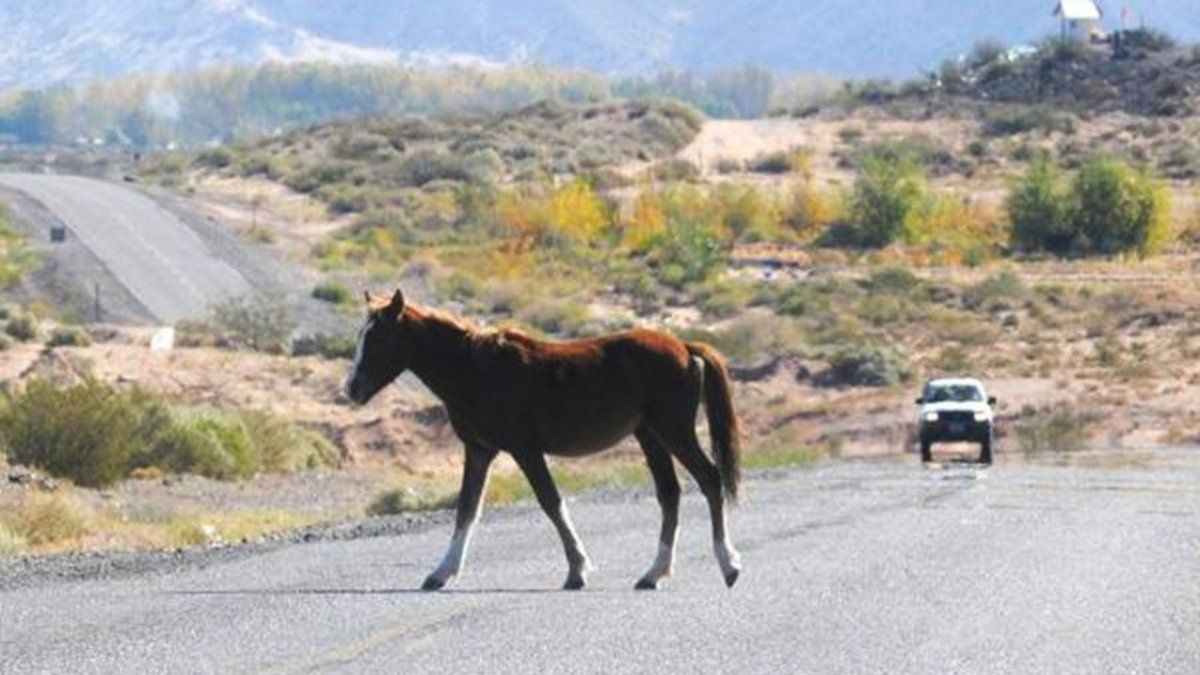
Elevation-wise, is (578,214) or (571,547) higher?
(571,547)

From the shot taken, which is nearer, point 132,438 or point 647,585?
point 647,585

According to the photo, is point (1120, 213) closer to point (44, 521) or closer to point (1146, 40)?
point (1146, 40)

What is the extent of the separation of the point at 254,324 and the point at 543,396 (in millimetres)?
48094

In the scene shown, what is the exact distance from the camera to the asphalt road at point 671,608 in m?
16.1

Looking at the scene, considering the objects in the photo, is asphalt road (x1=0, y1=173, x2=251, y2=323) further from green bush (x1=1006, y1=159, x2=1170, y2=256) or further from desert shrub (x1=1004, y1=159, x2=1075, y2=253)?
green bush (x1=1006, y1=159, x2=1170, y2=256)

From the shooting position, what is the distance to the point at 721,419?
66.5 ft

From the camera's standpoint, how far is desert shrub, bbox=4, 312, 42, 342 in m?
63.5

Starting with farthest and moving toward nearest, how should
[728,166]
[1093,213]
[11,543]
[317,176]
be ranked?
[728,166] < [317,176] < [1093,213] < [11,543]

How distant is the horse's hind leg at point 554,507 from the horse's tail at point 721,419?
111 cm

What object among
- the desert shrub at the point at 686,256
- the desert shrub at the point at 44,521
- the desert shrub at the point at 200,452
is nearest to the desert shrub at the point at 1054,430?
the desert shrub at the point at 200,452

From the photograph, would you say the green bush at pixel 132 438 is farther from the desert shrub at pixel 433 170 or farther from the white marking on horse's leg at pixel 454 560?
the desert shrub at pixel 433 170

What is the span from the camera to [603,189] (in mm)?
113375

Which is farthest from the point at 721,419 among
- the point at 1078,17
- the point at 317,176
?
the point at 1078,17

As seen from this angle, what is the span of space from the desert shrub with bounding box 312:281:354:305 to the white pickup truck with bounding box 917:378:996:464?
3046 cm
